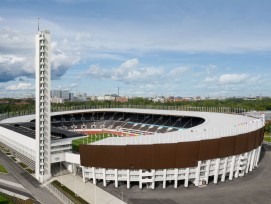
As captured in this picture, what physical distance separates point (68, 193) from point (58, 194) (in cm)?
200

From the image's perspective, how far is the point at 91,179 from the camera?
70.1 metres

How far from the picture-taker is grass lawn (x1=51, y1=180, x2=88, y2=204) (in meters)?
57.6

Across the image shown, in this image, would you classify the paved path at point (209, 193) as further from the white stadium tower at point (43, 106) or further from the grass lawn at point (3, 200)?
the grass lawn at point (3, 200)

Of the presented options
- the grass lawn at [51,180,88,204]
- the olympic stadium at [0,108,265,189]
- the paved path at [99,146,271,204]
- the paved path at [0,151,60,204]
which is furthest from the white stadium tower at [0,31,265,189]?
the grass lawn at [51,180,88,204]

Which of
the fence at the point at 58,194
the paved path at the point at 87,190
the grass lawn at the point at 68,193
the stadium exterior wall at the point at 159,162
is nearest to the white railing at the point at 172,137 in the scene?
the stadium exterior wall at the point at 159,162

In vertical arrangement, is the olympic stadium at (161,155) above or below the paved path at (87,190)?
above

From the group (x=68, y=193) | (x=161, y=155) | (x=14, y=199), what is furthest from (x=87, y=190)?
(x=161, y=155)

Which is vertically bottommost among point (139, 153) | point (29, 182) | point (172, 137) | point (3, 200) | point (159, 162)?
point (3, 200)

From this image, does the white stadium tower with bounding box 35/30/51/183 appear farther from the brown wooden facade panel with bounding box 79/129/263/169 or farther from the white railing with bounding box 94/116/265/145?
the white railing with bounding box 94/116/265/145

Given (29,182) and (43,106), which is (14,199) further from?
(43,106)

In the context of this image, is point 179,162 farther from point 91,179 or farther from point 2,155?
point 2,155

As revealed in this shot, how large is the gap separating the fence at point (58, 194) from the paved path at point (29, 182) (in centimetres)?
82

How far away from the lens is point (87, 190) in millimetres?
63688

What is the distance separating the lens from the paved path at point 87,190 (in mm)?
58344
